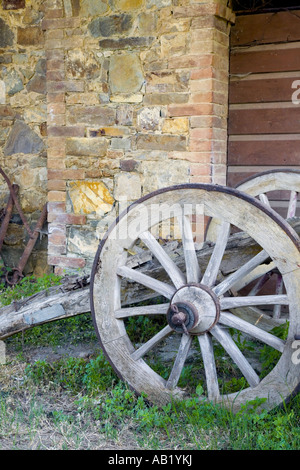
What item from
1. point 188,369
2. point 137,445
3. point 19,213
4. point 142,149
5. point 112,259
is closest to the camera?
point 137,445

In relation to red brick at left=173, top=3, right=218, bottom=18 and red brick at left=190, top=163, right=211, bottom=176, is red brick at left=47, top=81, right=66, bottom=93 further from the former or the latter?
red brick at left=190, top=163, right=211, bottom=176

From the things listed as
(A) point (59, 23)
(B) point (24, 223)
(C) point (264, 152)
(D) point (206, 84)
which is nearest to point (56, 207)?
(B) point (24, 223)

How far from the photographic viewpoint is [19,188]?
5.35m

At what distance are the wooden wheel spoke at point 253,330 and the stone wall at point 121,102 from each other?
1690 millimetres

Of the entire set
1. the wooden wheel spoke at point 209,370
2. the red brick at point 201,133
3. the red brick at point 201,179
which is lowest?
the wooden wheel spoke at point 209,370

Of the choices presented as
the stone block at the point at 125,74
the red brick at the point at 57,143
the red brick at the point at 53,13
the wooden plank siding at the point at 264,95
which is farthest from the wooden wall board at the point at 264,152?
the red brick at the point at 53,13

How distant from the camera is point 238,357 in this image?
2.66 metres

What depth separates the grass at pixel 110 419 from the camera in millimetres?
2516

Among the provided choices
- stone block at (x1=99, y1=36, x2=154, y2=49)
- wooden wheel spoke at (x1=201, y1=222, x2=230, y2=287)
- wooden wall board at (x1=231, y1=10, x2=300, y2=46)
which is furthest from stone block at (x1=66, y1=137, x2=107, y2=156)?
wooden wheel spoke at (x1=201, y1=222, x2=230, y2=287)

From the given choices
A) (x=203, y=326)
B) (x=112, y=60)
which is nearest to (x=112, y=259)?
(x=203, y=326)

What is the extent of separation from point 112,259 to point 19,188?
2.75 metres

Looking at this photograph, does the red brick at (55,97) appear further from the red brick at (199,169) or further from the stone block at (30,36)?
the red brick at (199,169)

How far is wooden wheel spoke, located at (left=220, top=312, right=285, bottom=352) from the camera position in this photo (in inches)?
101

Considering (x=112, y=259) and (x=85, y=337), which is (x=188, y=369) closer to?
(x=112, y=259)
